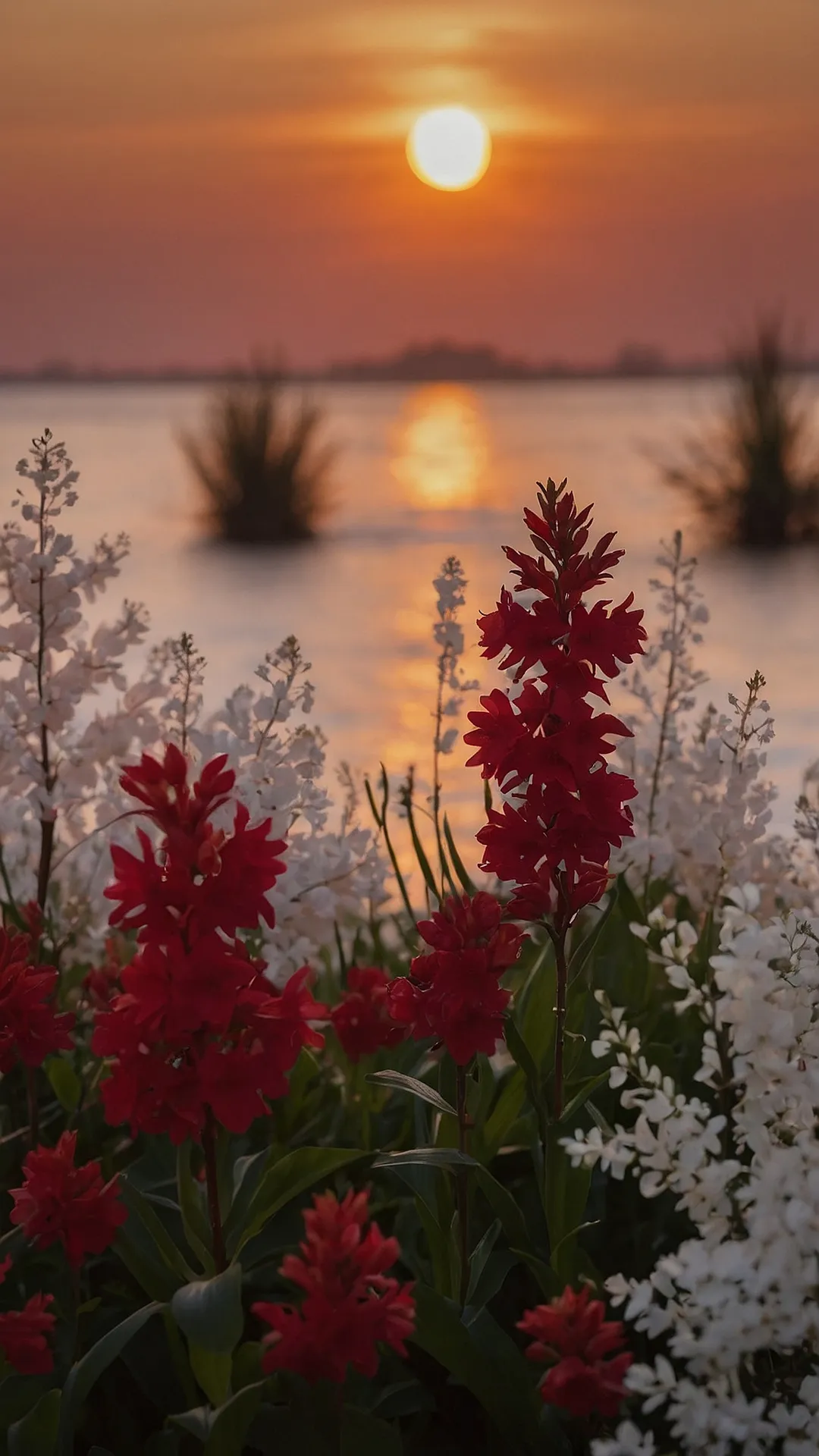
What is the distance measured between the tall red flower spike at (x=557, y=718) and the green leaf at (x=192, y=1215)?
14.8 inches

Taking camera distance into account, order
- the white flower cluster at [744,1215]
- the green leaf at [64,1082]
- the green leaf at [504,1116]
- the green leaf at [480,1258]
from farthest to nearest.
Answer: the green leaf at [64,1082] < the green leaf at [504,1116] < the green leaf at [480,1258] < the white flower cluster at [744,1215]

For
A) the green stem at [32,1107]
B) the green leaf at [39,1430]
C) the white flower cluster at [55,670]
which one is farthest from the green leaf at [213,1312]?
the white flower cluster at [55,670]

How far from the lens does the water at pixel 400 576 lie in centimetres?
753

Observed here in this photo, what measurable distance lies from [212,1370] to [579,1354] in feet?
1.14

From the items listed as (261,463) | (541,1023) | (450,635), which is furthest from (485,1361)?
(261,463)

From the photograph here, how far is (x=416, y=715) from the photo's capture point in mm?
7523

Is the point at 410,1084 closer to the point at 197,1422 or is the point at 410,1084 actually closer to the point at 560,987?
the point at 560,987

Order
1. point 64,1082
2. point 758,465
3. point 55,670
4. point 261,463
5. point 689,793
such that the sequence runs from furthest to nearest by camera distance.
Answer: point 261,463, point 758,465, point 689,793, point 55,670, point 64,1082

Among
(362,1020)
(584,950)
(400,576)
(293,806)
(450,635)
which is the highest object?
(400,576)

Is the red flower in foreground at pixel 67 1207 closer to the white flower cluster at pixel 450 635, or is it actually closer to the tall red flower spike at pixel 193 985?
the tall red flower spike at pixel 193 985

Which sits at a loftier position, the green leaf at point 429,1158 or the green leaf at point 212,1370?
the green leaf at point 429,1158

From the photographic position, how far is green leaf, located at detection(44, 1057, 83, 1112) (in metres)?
1.88

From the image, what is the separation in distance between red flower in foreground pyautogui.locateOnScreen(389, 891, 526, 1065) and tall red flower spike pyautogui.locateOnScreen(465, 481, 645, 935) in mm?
47

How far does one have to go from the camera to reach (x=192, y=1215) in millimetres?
1373
